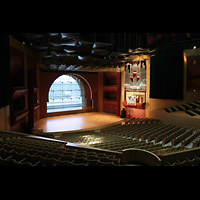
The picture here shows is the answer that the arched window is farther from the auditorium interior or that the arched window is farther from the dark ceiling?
the dark ceiling

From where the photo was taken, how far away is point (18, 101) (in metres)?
11.6

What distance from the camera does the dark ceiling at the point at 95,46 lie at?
10.6 m

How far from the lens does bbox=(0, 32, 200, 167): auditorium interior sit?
7.66 meters

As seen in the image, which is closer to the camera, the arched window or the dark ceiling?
the dark ceiling

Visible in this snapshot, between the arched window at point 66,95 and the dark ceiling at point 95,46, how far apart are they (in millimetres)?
3369

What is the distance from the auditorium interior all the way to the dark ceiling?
6cm

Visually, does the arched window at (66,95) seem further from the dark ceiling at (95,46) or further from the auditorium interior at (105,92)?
the dark ceiling at (95,46)

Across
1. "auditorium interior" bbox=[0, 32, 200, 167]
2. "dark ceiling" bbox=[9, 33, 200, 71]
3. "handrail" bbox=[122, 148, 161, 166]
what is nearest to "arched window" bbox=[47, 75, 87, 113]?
"auditorium interior" bbox=[0, 32, 200, 167]

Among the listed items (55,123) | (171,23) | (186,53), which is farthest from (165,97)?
(171,23)

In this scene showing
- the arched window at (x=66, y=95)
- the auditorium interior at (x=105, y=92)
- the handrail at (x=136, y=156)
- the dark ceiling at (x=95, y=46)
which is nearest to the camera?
the handrail at (x=136, y=156)

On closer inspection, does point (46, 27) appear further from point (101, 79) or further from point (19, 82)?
point (101, 79)

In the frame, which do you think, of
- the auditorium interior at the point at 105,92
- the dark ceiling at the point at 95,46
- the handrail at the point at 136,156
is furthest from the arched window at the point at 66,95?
the handrail at the point at 136,156

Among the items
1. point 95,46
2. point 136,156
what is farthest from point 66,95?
point 136,156

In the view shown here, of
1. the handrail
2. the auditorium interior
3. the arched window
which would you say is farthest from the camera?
the arched window
